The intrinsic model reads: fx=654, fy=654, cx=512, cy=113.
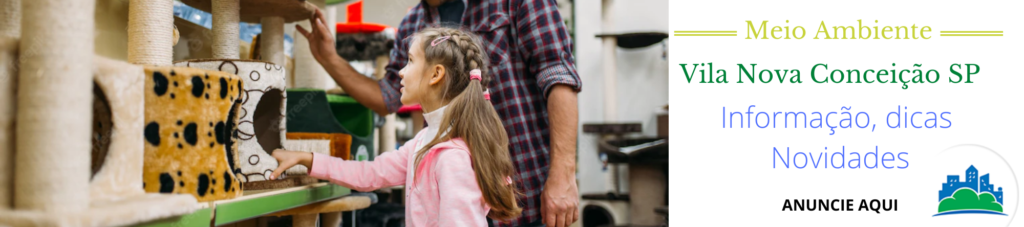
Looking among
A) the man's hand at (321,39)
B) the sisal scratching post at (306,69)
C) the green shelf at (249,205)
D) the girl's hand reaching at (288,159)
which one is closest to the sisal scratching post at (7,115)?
the green shelf at (249,205)

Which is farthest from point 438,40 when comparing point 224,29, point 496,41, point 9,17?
point 9,17

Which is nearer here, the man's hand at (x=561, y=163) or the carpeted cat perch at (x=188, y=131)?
the carpeted cat perch at (x=188, y=131)

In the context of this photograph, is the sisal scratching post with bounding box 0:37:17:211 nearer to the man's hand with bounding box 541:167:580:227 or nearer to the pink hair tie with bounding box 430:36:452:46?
the pink hair tie with bounding box 430:36:452:46

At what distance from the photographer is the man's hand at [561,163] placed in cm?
98

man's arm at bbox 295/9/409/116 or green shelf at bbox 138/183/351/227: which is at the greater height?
man's arm at bbox 295/9/409/116

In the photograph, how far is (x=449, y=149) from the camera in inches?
33.0

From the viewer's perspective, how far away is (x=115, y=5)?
855 millimetres

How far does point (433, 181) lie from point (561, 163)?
0.76 ft

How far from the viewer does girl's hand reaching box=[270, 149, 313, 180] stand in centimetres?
84

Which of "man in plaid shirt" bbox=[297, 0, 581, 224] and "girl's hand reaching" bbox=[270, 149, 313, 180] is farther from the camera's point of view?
"man in plaid shirt" bbox=[297, 0, 581, 224]

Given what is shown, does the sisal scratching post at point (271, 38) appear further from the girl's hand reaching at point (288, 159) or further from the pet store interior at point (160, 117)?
the girl's hand reaching at point (288, 159)

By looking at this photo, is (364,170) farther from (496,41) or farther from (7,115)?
(7,115)
